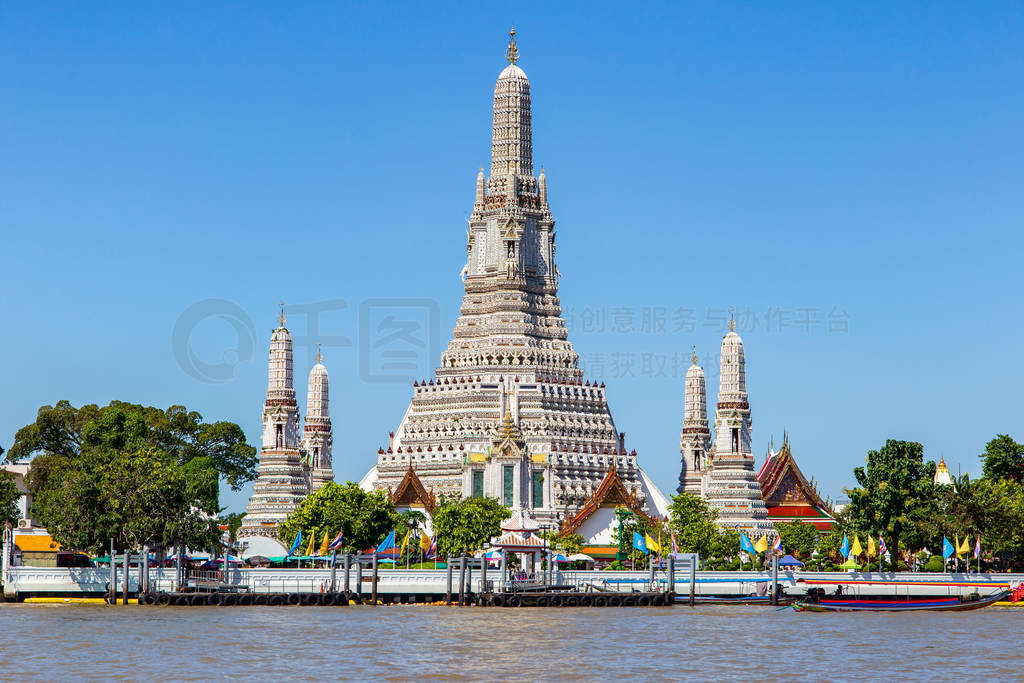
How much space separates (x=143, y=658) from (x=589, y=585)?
112ft

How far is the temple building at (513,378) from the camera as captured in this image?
131375 mm

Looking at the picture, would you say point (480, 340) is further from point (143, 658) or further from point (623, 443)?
point (143, 658)

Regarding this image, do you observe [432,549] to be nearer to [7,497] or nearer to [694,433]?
[7,497]

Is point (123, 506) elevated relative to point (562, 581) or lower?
elevated

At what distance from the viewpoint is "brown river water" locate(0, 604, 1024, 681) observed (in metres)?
65.5

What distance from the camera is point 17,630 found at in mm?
77688

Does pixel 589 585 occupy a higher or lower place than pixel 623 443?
lower

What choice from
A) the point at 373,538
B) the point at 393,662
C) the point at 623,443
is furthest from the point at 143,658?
the point at 623,443

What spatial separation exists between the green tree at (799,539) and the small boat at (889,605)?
36.1 meters

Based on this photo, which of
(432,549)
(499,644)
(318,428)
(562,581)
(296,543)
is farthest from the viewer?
(318,428)

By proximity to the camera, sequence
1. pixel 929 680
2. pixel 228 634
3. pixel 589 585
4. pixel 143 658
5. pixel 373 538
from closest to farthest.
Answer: pixel 929 680 → pixel 143 658 → pixel 228 634 → pixel 589 585 → pixel 373 538

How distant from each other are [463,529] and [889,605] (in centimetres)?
2671

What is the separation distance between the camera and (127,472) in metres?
98.1

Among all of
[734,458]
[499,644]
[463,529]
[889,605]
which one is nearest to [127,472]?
[463,529]
